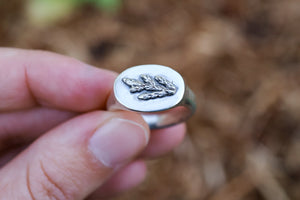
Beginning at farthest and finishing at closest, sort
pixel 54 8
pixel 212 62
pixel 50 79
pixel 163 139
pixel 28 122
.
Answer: pixel 54 8 → pixel 212 62 → pixel 163 139 → pixel 28 122 → pixel 50 79

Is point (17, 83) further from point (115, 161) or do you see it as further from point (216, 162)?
point (216, 162)

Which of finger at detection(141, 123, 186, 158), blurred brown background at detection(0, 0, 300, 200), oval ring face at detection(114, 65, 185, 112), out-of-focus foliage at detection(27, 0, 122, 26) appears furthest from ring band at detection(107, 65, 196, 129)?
out-of-focus foliage at detection(27, 0, 122, 26)

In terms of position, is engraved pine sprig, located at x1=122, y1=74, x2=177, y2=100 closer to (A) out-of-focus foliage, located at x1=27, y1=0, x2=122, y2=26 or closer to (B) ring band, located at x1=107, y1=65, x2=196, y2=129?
(B) ring band, located at x1=107, y1=65, x2=196, y2=129

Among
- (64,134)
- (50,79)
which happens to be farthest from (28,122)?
(64,134)

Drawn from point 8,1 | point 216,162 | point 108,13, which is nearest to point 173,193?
point 216,162

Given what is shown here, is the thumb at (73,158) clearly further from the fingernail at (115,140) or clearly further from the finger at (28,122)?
the finger at (28,122)

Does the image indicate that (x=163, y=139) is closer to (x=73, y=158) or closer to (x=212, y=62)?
(x=73, y=158)
